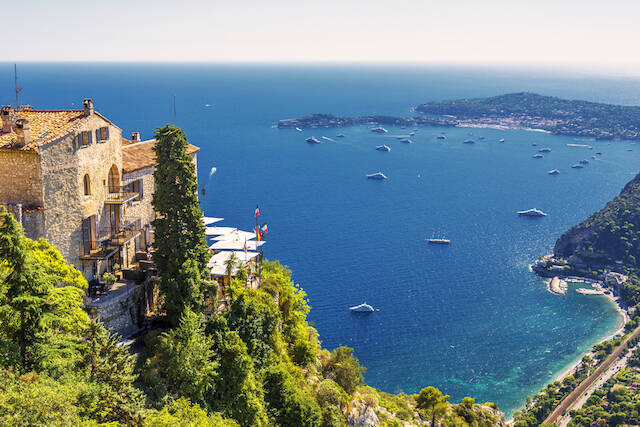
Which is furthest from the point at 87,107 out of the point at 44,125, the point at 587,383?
the point at 587,383

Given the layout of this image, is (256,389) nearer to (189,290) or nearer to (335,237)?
(189,290)

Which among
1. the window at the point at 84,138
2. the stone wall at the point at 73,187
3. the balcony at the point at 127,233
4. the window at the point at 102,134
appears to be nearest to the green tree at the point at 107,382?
the stone wall at the point at 73,187

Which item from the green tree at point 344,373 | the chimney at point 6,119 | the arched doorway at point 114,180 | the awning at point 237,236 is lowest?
the green tree at point 344,373

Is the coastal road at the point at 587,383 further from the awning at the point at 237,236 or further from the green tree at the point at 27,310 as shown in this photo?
the green tree at the point at 27,310

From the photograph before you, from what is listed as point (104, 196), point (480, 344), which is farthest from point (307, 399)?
point (480, 344)

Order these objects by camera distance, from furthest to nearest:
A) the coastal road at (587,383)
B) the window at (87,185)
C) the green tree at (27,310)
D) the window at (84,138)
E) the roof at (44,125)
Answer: the coastal road at (587,383), the window at (87,185), the window at (84,138), the roof at (44,125), the green tree at (27,310)
